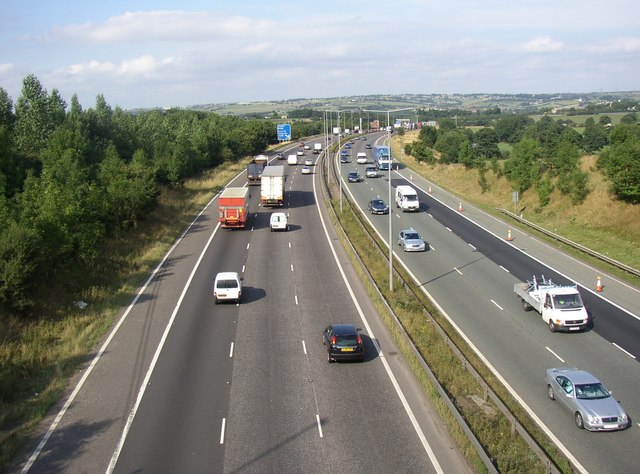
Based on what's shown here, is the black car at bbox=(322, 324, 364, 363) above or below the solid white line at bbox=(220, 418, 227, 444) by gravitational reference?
above

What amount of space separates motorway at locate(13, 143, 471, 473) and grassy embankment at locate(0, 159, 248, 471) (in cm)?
78

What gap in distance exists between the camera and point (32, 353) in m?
26.2

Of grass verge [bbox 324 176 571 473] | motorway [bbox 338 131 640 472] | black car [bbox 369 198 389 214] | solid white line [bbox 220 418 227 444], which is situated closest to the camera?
grass verge [bbox 324 176 571 473]

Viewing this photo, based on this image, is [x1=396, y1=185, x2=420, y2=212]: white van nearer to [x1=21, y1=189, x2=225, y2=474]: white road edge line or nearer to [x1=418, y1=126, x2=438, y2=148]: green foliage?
[x1=21, y1=189, x2=225, y2=474]: white road edge line

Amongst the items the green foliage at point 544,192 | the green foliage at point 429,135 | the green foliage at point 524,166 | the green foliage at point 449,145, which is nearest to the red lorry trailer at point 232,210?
the green foliage at point 544,192

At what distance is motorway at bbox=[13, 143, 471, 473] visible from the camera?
17656 millimetres

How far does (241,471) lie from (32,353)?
13855 millimetres

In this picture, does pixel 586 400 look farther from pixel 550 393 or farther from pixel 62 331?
pixel 62 331

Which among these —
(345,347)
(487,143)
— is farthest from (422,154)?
(345,347)

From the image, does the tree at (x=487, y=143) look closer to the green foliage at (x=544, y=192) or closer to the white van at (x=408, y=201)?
the green foliage at (x=544, y=192)

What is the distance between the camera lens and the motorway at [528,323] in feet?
64.3

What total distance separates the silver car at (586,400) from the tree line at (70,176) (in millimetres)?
24617

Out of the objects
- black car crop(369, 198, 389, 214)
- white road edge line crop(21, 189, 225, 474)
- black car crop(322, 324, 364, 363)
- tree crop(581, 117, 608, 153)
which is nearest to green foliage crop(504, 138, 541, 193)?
black car crop(369, 198, 389, 214)

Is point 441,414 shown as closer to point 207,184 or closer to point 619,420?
point 619,420
